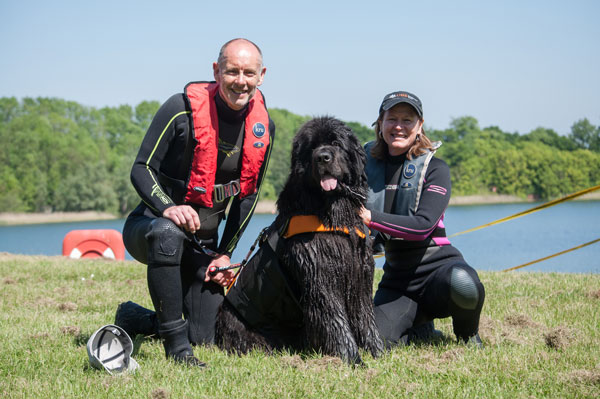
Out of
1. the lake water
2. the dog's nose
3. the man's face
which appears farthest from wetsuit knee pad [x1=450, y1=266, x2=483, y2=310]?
the lake water

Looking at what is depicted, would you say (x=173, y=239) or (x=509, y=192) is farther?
(x=509, y=192)

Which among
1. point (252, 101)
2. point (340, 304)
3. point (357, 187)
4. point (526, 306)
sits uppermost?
point (252, 101)

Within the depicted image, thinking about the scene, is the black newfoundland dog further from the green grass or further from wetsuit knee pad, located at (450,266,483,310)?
wetsuit knee pad, located at (450,266,483,310)

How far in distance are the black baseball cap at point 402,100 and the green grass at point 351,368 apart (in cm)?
144

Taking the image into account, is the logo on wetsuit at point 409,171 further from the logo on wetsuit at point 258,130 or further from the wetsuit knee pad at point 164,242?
the wetsuit knee pad at point 164,242

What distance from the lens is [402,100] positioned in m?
3.36

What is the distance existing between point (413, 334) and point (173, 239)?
5.53ft

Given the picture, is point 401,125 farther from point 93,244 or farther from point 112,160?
point 112,160

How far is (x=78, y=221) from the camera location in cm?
3950

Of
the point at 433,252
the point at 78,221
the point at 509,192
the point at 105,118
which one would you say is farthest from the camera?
the point at 105,118

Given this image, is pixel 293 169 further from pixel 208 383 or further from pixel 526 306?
pixel 526 306

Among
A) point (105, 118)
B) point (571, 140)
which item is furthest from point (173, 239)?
point (571, 140)

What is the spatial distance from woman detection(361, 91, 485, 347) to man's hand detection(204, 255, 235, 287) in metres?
0.96

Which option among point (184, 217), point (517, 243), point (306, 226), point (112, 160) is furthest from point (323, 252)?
point (112, 160)
